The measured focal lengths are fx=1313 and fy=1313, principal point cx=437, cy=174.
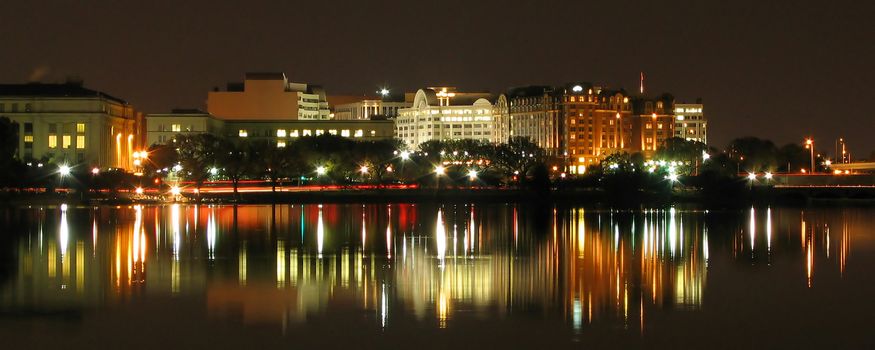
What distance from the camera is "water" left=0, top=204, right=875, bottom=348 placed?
30656 millimetres

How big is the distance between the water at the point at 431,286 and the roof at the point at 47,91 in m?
94.3

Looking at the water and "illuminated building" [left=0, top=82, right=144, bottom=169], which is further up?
"illuminated building" [left=0, top=82, right=144, bottom=169]

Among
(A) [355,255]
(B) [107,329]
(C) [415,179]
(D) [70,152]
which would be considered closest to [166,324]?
(B) [107,329]

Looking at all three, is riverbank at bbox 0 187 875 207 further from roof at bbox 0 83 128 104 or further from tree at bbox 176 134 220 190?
roof at bbox 0 83 128 104

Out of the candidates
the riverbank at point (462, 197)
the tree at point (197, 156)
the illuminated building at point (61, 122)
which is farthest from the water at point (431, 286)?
the illuminated building at point (61, 122)

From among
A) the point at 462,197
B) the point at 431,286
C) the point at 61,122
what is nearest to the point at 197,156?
the point at 61,122

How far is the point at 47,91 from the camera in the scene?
160m

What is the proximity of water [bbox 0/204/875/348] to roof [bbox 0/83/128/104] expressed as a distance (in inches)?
3711

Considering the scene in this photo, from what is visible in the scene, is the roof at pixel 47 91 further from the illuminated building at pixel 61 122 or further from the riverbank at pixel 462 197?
the riverbank at pixel 462 197

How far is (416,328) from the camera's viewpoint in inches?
1225

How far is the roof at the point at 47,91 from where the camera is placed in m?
158

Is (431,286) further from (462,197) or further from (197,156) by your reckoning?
(197,156)

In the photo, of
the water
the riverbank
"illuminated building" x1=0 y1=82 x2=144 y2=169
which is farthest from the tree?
the water

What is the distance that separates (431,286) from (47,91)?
429 feet
